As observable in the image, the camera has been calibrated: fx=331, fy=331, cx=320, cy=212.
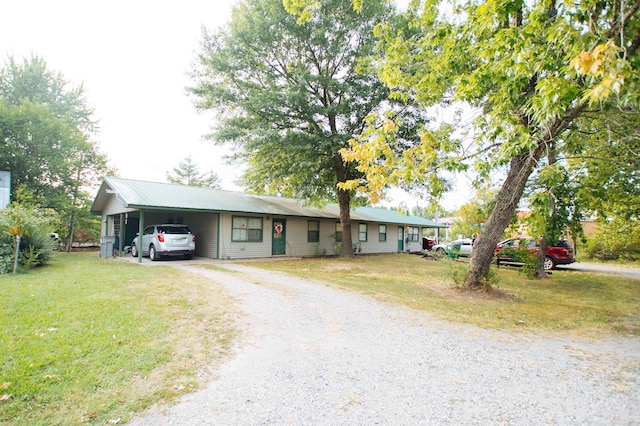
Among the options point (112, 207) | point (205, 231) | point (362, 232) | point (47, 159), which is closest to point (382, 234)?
point (362, 232)

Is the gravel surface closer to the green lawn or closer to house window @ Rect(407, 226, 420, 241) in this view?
the green lawn

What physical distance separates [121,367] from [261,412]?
1815 millimetres

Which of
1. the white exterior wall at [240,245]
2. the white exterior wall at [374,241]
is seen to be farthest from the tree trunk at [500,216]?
the white exterior wall at [374,241]

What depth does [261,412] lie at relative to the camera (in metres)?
2.83

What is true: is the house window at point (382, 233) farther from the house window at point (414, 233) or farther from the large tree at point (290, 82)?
the large tree at point (290, 82)

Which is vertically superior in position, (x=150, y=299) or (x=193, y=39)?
(x=193, y=39)

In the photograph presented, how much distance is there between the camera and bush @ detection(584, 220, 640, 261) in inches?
850

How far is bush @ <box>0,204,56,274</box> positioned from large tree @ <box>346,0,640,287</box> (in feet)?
35.2

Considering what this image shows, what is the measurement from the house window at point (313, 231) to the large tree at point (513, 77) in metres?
12.2

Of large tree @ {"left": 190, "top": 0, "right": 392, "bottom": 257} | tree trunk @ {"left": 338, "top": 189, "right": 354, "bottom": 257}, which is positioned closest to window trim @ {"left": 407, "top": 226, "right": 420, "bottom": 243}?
tree trunk @ {"left": 338, "top": 189, "right": 354, "bottom": 257}

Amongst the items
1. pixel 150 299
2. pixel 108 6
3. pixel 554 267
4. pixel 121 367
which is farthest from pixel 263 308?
pixel 554 267

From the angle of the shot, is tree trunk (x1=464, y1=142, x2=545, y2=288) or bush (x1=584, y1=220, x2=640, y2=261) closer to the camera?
tree trunk (x1=464, y1=142, x2=545, y2=288)

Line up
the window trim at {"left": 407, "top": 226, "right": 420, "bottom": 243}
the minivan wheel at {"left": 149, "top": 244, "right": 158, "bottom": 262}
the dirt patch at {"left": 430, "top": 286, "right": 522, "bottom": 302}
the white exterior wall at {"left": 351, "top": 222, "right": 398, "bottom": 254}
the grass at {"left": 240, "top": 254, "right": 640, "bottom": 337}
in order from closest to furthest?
the grass at {"left": 240, "top": 254, "right": 640, "bottom": 337}, the dirt patch at {"left": 430, "top": 286, "right": 522, "bottom": 302}, the minivan wheel at {"left": 149, "top": 244, "right": 158, "bottom": 262}, the white exterior wall at {"left": 351, "top": 222, "right": 398, "bottom": 254}, the window trim at {"left": 407, "top": 226, "right": 420, "bottom": 243}

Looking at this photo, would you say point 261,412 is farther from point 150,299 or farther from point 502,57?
point 502,57
